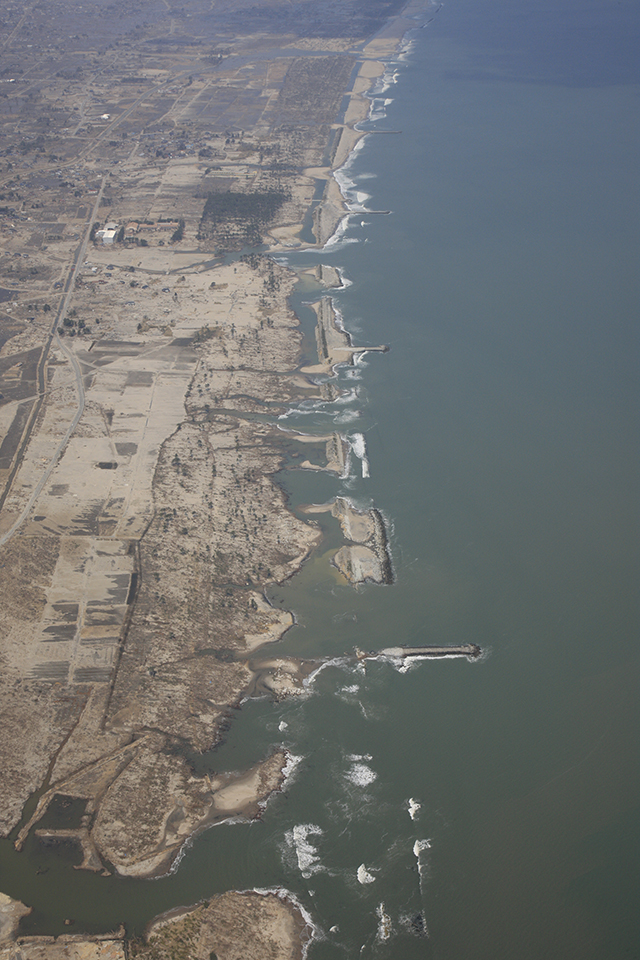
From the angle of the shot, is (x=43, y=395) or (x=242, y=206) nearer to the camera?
(x=43, y=395)

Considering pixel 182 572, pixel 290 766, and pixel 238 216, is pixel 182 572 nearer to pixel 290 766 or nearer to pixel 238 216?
pixel 290 766

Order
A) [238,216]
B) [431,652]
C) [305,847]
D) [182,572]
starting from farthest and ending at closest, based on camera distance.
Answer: [238,216] < [182,572] < [431,652] < [305,847]

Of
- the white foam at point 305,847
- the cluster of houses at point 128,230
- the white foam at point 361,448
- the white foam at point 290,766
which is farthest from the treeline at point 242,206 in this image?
the white foam at point 305,847

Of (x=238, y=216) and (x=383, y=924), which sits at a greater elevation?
(x=238, y=216)

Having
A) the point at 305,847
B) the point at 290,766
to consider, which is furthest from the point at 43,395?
the point at 305,847

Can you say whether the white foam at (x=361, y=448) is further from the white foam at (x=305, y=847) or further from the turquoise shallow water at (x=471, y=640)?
the white foam at (x=305, y=847)

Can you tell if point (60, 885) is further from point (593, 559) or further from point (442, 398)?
point (442, 398)
